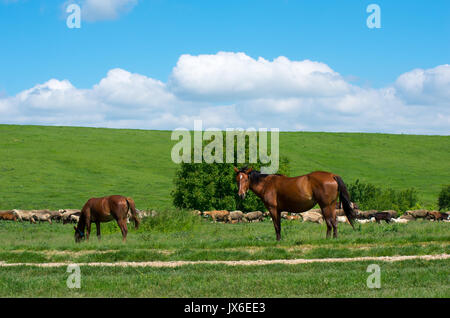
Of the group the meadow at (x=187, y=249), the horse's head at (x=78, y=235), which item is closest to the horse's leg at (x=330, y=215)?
the meadow at (x=187, y=249)

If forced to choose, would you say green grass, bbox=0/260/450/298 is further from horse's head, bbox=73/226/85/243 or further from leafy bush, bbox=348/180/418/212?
leafy bush, bbox=348/180/418/212

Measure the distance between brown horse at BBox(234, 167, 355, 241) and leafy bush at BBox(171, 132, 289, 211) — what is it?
26334 mm

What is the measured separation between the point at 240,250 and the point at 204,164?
31.0m

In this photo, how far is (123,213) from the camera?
882 inches

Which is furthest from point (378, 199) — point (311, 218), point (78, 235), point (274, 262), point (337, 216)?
point (274, 262)

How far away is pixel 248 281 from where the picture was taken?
1145 cm

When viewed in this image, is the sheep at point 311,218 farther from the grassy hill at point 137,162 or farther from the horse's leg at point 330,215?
the grassy hill at point 137,162

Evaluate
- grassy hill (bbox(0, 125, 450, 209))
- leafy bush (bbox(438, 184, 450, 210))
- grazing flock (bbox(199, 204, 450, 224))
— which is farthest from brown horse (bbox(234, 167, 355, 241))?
grassy hill (bbox(0, 125, 450, 209))

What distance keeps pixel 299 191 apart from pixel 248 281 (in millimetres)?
7688

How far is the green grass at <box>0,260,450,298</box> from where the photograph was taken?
10.5 metres

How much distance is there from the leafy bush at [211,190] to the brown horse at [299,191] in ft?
86.4

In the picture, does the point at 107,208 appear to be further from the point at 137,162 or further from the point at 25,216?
the point at 137,162
